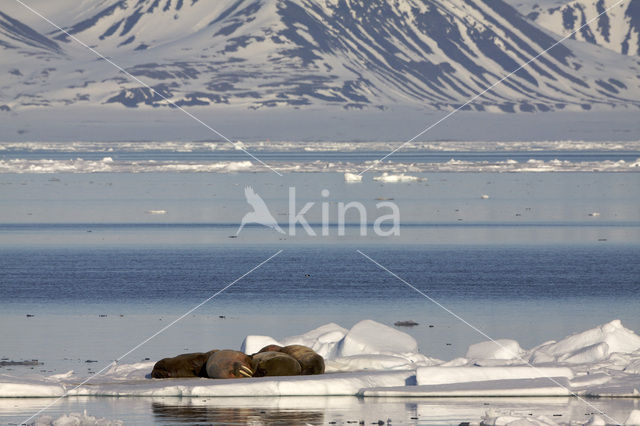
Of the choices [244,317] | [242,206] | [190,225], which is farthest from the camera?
[242,206]

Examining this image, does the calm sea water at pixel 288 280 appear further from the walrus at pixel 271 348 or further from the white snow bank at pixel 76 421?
the walrus at pixel 271 348

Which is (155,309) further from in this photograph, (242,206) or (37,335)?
(242,206)

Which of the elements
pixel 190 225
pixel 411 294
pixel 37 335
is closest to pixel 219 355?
pixel 37 335

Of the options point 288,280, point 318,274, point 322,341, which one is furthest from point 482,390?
point 318,274

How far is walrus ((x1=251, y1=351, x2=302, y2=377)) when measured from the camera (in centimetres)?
1352

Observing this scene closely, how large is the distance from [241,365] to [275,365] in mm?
344

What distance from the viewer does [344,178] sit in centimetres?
5888

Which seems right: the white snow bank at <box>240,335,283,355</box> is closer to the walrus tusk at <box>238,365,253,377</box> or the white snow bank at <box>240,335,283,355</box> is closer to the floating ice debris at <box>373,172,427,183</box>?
the walrus tusk at <box>238,365,253,377</box>

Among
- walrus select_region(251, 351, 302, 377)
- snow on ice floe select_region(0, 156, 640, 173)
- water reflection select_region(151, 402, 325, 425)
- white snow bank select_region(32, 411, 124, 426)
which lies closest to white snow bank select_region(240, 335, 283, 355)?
walrus select_region(251, 351, 302, 377)

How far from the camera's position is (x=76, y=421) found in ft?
36.3

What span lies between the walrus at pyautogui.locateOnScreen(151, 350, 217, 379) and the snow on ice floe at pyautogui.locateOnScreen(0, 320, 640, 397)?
0.20 metres

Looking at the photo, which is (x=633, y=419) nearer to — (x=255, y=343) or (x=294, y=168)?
(x=255, y=343)

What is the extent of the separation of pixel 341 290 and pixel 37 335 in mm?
6576

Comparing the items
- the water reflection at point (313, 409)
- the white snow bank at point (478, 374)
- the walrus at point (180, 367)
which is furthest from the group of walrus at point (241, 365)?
the white snow bank at point (478, 374)
